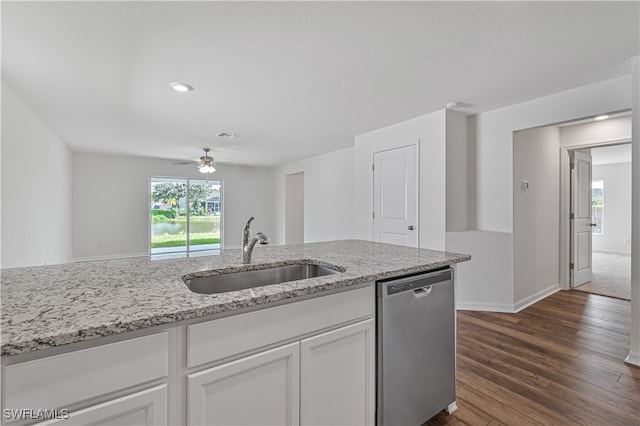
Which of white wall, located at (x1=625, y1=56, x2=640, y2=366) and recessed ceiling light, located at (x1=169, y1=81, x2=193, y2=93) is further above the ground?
recessed ceiling light, located at (x1=169, y1=81, x2=193, y2=93)

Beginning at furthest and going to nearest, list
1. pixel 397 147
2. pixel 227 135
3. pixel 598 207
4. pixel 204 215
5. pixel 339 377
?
pixel 598 207
pixel 204 215
pixel 227 135
pixel 397 147
pixel 339 377

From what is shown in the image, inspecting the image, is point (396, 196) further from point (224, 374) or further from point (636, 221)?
point (224, 374)

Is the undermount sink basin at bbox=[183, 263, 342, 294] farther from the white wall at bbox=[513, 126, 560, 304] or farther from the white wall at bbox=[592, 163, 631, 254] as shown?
the white wall at bbox=[592, 163, 631, 254]

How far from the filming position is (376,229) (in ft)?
14.5

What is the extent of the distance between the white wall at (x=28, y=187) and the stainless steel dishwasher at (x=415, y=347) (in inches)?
138

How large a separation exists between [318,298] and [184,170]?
736cm

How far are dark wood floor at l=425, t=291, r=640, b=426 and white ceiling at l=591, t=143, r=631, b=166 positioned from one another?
4.32 meters

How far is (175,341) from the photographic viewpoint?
3.08 ft

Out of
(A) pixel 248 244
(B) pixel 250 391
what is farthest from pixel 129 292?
(A) pixel 248 244

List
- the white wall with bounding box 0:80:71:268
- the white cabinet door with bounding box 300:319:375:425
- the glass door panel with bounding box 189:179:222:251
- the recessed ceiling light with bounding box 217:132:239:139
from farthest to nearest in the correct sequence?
1. the glass door panel with bounding box 189:179:222:251
2. the recessed ceiling light with bounding box 217:132:239:139
3. the white wall with bounding box 0:80:71:268
4. the white cabinet door with bounding box 300:319:375:425

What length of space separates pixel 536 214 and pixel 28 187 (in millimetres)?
6244

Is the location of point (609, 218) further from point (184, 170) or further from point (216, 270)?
point (184, 170)

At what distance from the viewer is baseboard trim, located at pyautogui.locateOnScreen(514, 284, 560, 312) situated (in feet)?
11.7

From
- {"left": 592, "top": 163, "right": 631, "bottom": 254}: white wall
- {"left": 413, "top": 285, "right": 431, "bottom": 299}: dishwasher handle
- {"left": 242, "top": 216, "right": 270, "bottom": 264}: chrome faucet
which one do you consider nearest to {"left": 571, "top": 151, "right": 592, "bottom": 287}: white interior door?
{"left": 413, "top": 285, "right": 431, "bottom": 299}: dishwasher handle
